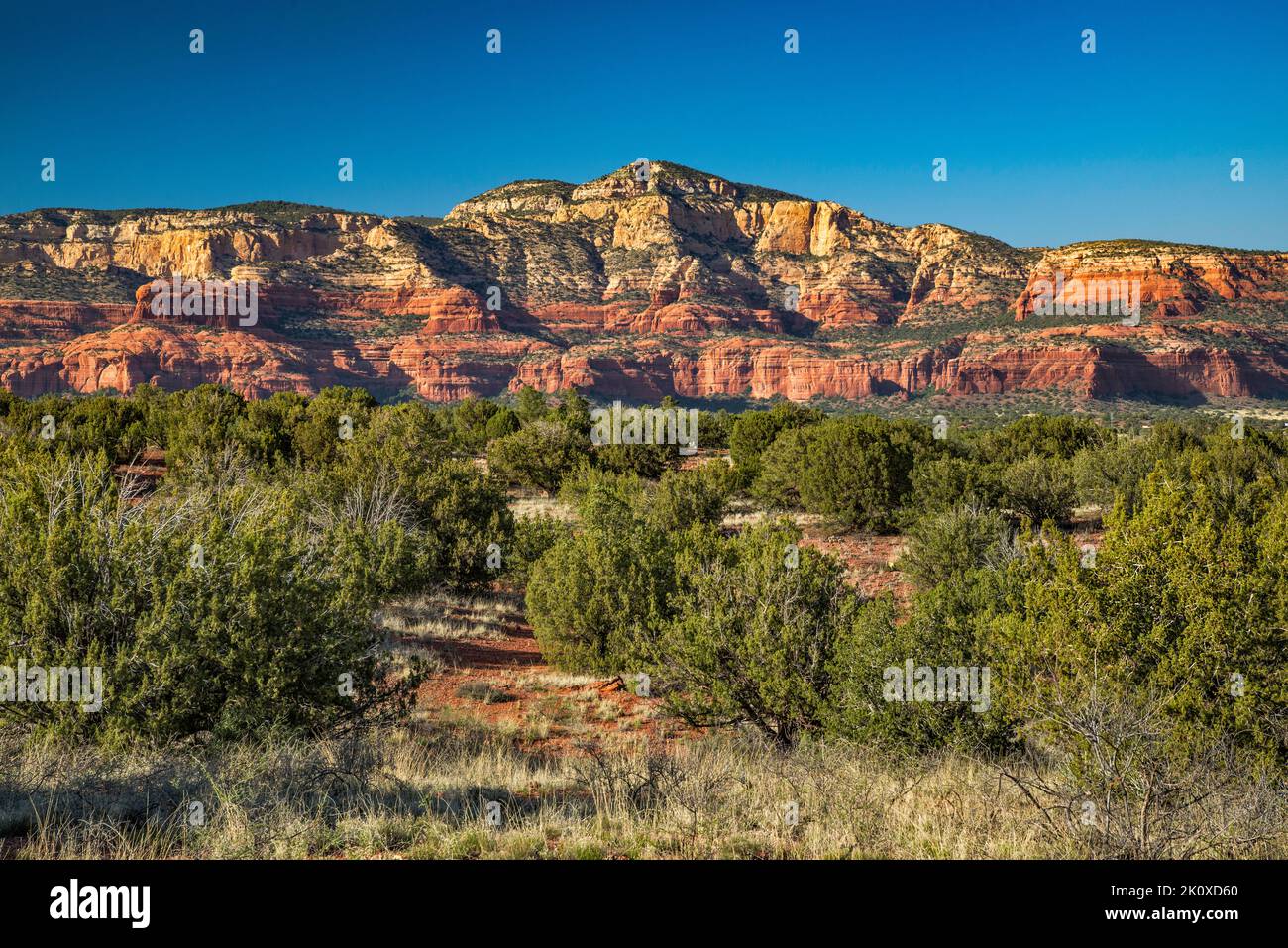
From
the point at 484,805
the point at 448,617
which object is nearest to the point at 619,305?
the point at 448,617

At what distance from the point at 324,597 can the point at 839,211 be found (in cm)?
15029

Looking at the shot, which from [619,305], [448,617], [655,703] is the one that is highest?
[619,305]

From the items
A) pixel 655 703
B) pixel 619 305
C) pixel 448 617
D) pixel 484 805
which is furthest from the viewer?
pixel 619 305

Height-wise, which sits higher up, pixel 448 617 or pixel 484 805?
pixel 484 805

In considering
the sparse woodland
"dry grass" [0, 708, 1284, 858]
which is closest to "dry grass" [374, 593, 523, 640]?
the sparse woodland

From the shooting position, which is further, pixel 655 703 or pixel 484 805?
pixel 655 703

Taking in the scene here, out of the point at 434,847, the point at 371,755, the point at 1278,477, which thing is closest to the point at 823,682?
the point at 371,755

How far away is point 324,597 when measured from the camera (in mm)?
7922

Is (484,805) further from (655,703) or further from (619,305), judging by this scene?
(619,305)

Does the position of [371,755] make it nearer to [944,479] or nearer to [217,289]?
[944,479]

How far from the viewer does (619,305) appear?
122 m

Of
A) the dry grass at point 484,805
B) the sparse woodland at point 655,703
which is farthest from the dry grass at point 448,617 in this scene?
the dry grass at point 484,805

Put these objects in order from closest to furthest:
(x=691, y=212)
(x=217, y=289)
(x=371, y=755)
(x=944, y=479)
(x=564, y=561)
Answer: (x=371, y=755)
(x=564, y=561)
(x=944, y=479)
(x=217, y=289)
(x=691, y=212)

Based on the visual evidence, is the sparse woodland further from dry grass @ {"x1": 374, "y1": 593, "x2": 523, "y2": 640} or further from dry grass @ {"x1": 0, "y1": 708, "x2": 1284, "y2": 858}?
dry grass @ {"x1": 374, "y1": 593, "x2": 523, "y2": 640}
